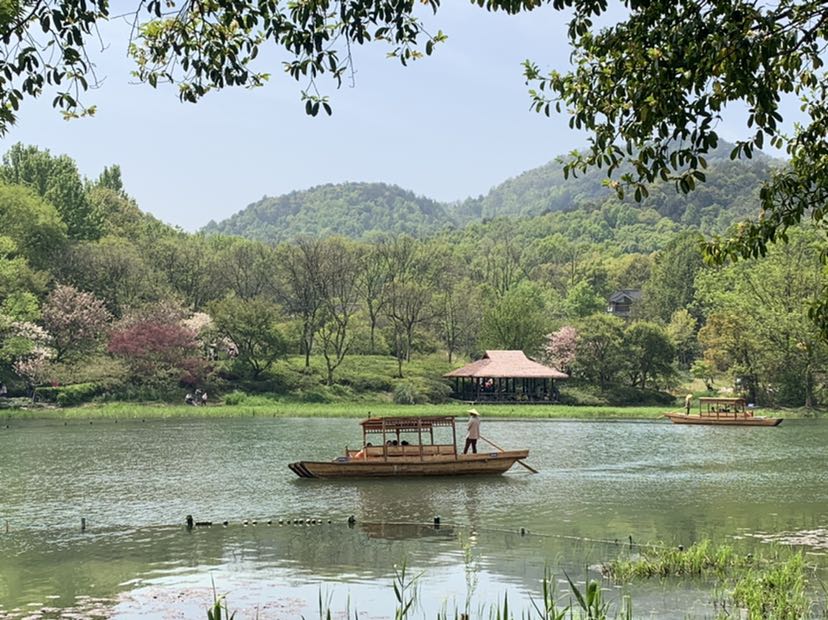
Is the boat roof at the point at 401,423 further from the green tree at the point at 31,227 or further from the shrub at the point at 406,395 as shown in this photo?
the green tree at the point at 31,227

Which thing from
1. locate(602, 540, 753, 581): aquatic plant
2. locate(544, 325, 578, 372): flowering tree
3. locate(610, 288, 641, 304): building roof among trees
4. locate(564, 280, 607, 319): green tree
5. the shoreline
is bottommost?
locate(602, 540, 753, 581): aquatic plant

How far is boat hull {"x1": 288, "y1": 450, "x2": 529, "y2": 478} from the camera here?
26734 millimetres

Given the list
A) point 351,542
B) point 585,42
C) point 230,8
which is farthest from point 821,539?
point 230,8

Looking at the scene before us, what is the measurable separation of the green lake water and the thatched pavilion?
24.9 meters

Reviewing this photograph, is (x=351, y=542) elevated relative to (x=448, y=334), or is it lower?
lower

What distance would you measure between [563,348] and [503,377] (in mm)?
10014

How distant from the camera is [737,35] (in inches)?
290

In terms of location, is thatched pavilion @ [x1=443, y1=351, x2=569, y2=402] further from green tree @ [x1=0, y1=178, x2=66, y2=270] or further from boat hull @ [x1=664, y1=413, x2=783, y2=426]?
green tree @ [x1=0, y1=178, x2=66, y2=270]

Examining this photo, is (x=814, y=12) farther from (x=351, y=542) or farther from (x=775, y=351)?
(x=775, y=351)

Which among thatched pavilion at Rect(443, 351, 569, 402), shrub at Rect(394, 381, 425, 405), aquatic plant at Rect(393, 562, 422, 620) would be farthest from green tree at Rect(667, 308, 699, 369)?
aquatic plant at Rect(393, 562, 422, 620)

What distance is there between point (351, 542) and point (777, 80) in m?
11.4

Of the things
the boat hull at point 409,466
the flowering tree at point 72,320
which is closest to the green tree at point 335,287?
the flowering tree at point 72,320

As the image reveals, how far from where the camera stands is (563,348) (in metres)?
72.6

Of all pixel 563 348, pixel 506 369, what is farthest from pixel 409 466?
pixel 563 348
